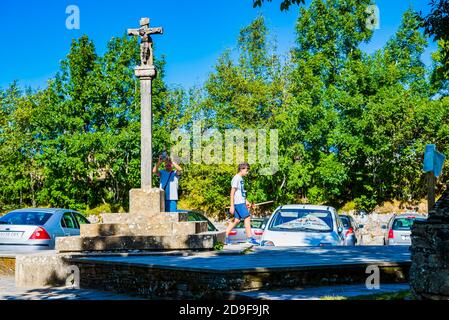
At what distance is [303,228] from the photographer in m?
15.3

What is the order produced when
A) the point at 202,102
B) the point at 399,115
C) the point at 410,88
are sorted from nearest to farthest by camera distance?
the point at 399,115
the point at 410,88
the point at 202,102

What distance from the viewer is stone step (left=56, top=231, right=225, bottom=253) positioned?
1288 centimetres

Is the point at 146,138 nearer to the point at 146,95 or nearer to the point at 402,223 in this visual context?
the point at 146,95

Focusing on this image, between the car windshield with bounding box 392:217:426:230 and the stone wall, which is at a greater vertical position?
the stone wall

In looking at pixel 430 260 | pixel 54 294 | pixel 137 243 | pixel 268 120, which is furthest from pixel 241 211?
pixel 268 120

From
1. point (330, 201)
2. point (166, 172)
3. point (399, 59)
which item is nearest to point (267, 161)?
point (330, 201)

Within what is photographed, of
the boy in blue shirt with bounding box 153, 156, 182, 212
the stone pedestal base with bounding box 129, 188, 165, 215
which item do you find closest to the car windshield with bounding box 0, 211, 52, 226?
the stone pedestal base with bounding box 129, 188, 165, 215

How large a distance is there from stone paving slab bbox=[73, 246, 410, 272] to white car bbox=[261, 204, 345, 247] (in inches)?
69.9

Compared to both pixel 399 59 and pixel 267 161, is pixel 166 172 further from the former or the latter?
pixel 399 59

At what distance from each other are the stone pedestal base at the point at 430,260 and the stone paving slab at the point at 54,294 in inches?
199

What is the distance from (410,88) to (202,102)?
46.2ft

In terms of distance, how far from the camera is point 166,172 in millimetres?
14969

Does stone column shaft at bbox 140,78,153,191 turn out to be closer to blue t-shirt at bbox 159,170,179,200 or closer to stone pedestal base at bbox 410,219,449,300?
blue t-shirt at bbox 159,170,179,200

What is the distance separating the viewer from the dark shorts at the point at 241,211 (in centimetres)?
1413
